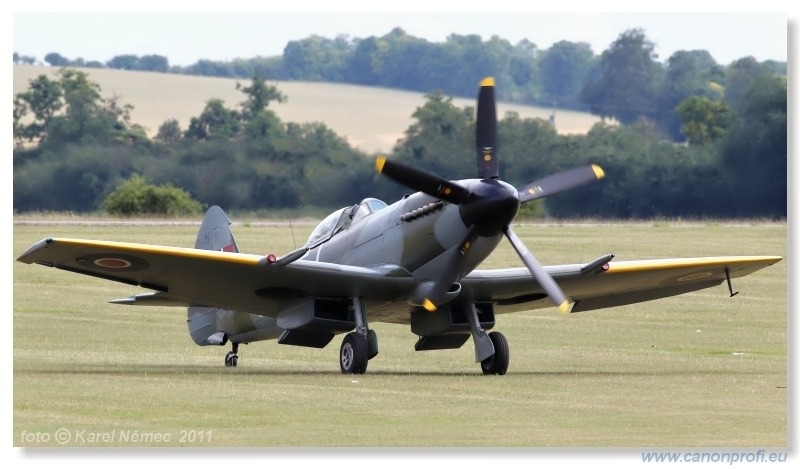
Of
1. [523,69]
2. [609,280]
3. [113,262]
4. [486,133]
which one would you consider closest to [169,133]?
[523,69]

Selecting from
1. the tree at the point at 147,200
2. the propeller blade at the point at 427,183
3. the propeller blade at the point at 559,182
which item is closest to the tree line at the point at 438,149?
the tree at the point at 147,200

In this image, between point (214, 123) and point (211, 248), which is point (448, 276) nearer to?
point (211, 248)

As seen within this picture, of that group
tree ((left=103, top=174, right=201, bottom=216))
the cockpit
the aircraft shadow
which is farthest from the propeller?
tree ((left=103, top=174, right=201, bottom=216))

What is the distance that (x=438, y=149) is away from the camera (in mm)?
33500

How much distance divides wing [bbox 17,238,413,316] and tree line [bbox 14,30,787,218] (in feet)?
27.6

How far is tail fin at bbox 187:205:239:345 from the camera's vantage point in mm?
21672

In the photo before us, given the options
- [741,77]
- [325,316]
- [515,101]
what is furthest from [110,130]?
[325,316]

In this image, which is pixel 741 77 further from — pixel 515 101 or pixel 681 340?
pixel 681 340

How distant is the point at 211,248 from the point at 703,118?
30.0 m

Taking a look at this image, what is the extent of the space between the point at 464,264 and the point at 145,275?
3.93 metres

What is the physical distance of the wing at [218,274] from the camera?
56.7 feet

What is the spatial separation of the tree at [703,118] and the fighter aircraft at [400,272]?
24.0m
